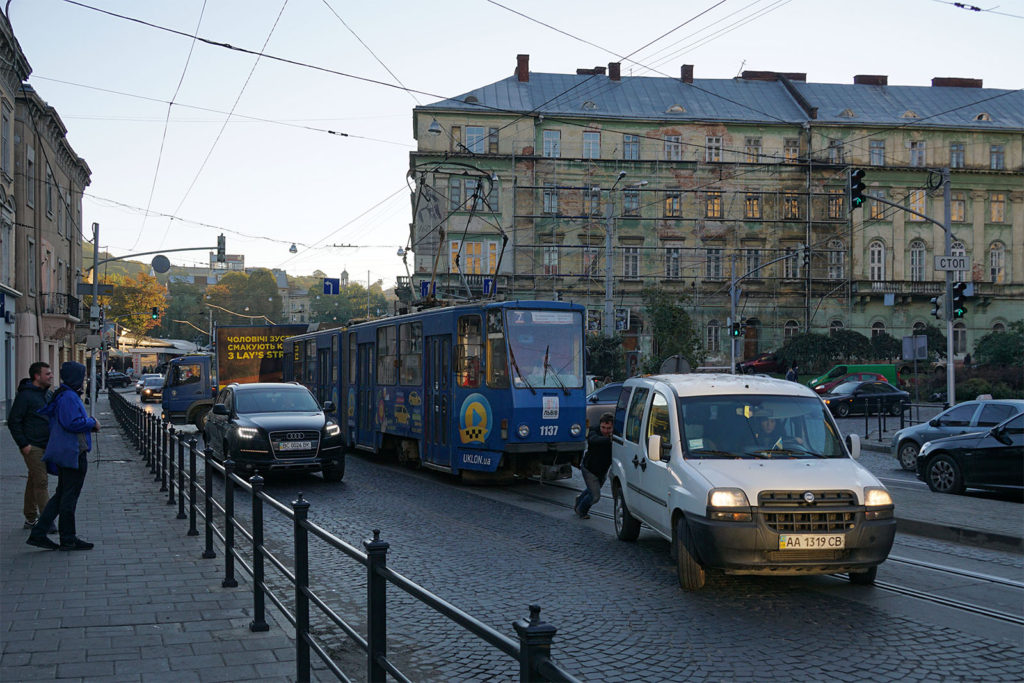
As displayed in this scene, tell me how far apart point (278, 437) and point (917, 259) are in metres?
61.8

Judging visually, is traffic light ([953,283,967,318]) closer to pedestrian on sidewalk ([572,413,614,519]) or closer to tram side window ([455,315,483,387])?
tram side window ([455,315,483,387])

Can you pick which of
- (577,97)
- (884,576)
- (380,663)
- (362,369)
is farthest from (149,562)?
(577,97)

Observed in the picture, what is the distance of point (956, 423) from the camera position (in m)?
18.6

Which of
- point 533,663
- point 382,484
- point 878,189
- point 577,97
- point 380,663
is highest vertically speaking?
point 577,97

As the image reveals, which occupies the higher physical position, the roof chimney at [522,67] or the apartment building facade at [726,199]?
the roof chimney at [522,67]

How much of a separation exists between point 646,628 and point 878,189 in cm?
6527

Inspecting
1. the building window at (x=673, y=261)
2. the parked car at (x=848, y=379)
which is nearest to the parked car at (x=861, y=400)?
the parked car at (x=848, y=379)

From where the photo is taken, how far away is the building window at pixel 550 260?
65.1 m

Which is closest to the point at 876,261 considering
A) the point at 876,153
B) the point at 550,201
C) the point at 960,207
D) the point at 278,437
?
the point at 960,207

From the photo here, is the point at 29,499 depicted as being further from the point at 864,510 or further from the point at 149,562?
the point at 864,510

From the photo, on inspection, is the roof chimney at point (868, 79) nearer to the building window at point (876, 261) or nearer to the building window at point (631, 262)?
the building window at point (876, 261)

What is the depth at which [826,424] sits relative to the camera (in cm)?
952

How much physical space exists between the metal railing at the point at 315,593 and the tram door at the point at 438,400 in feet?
22.1

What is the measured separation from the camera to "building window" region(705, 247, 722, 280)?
2616 inches
